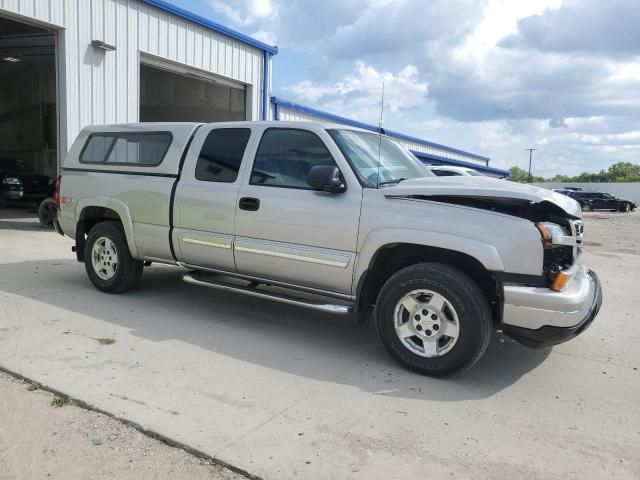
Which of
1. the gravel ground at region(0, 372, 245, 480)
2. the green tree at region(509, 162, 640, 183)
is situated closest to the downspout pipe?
the gravel ground at region(0, 372, 245, 480)

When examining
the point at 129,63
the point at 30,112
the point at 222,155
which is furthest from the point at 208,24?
the point at 30,112

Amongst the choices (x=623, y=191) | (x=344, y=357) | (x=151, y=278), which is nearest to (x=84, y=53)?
(x=151, y=278)

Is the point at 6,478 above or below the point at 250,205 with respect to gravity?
below

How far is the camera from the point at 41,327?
193 inches

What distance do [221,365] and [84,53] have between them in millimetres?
10529

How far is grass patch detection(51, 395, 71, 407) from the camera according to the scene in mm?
3412

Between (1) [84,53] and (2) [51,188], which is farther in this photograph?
(2) [51,188]

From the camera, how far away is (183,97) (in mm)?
22531

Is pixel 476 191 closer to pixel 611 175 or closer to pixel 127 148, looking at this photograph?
pixel 127 148

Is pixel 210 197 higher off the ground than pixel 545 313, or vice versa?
pixel 210 197

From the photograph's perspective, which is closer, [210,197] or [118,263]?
[210,197]

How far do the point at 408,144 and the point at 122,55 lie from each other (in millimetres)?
20103

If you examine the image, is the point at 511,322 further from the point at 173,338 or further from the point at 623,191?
the point at 623,191

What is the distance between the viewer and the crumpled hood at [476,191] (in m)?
3.72
